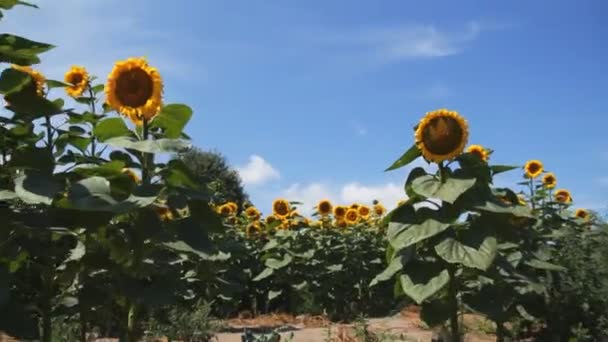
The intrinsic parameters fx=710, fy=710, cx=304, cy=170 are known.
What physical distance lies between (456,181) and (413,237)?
428 mm

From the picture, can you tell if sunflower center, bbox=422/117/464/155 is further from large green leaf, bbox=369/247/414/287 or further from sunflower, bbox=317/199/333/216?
sunflower, bbox=317/199/333/216

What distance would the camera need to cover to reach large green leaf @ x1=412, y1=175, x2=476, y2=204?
13.0 feet

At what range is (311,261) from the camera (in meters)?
10.4

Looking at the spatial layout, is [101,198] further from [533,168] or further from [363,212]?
[363,212]

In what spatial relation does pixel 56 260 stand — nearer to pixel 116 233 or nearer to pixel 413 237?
pixel 116 233

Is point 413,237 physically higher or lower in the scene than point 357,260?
lower

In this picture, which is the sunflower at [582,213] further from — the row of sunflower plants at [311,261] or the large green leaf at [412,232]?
the large green leaf at [412,232]

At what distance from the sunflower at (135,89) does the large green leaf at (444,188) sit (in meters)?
1.62

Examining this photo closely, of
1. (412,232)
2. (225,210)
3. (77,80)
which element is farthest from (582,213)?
(77,80)

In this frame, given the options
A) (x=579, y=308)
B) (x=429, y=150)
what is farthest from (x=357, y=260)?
(x=429, y=150)

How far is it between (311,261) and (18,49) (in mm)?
7670

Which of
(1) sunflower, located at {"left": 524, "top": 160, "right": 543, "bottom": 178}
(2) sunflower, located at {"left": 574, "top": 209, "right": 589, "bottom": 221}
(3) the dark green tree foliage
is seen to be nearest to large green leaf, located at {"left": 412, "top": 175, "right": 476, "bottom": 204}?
(1) sunflower, located at {"left": 524, "top": 160, "right": 543, "bottom": 178}

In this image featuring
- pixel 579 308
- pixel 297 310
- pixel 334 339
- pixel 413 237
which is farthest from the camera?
pixel 297 310

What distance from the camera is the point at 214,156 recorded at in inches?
1133
